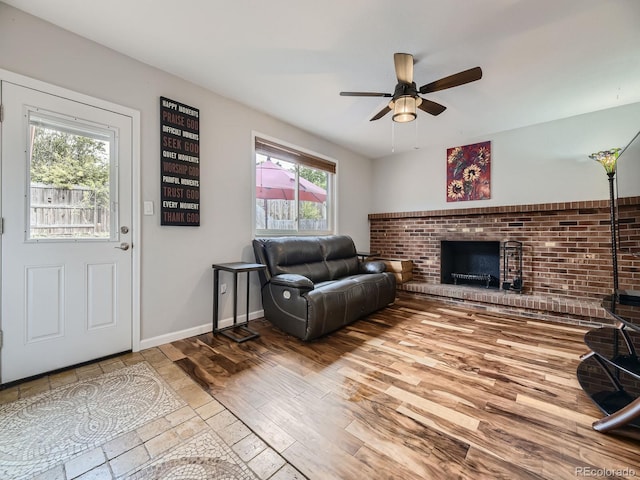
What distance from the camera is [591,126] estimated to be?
128 inches

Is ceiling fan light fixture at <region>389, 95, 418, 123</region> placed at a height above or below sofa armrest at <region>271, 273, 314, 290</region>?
above

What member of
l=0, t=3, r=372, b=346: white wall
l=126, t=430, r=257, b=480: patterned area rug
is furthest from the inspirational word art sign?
l=126, t=430, r=257, b=480: patterned area rug

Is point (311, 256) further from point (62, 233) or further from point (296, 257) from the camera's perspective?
point (62, 233)

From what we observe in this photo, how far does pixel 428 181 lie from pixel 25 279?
4887 millimetres

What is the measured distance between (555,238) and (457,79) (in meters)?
2.77

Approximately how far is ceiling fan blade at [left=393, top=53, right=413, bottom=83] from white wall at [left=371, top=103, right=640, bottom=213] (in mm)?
2532

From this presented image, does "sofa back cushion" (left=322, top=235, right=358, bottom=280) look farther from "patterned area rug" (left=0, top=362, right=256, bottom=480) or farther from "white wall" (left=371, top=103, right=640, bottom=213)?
"patterned area rug" (left=0, top=362, right=256, bottom=480)

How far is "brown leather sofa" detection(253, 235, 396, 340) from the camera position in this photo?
2.49m

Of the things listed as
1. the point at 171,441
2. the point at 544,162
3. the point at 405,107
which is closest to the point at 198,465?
the point at 171,441

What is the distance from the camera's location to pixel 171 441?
1297mm

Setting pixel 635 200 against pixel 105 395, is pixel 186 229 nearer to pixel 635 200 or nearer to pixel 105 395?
pixel 105 395

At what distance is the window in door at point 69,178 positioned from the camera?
186 cm

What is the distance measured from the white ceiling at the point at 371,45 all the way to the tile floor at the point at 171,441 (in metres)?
2.52

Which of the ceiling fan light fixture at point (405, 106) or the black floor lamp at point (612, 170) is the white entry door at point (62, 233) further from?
the black floor lamp at point (612, 170)
